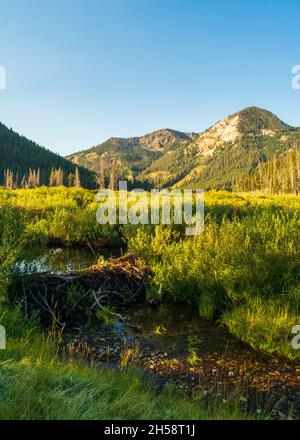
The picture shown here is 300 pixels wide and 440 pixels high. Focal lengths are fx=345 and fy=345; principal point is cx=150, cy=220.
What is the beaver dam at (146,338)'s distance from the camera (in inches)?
246

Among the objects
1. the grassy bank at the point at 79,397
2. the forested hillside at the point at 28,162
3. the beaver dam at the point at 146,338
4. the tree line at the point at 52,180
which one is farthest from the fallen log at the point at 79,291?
the forested hillside at the point at 28,162

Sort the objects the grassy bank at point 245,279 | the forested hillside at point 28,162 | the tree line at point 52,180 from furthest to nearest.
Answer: the forested hillside at point 28,162, the tree line at point 52,180, the grassy bank at point 245,279

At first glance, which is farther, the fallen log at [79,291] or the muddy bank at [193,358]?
the fallen log at [79,291]

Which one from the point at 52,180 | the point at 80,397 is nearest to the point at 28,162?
the point at 52,180

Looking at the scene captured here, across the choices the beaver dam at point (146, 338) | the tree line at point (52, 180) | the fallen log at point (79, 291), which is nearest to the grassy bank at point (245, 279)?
the beaver dam at point (146, 338)

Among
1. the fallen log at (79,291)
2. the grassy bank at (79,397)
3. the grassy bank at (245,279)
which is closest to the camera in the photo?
the grassy bank at (79,397)

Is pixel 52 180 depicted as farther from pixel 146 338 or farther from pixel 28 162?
pixel 146 338

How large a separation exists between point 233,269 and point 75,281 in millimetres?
4548

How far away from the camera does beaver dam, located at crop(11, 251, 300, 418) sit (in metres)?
6.24

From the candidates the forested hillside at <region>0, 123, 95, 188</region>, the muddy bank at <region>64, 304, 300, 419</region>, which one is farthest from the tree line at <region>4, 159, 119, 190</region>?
the muddy bank at <region>64, 304, 300, 419</region>

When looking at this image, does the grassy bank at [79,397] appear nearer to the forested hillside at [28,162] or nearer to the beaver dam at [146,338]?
the beaver dam at [146,338]

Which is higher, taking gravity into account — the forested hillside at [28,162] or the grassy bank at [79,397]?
the forested hillside at [28,162]

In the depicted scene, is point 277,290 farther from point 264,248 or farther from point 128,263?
point 128,263

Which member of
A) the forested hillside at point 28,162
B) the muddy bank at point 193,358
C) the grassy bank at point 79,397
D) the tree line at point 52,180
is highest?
the forested hillside at point 28,162
